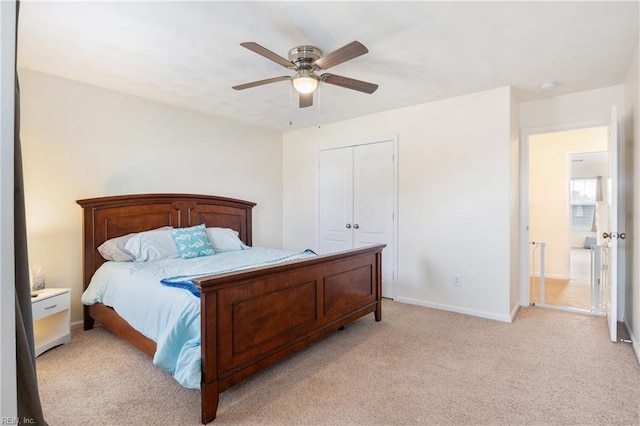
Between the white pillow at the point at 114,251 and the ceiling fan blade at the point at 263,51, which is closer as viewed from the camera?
the ceiling fan blade at the point at 263,51

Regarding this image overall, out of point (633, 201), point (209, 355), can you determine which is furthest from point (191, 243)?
point (633, 201)

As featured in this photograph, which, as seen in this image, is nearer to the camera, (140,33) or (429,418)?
(429,418)

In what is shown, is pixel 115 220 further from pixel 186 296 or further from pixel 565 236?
pixel 565 236

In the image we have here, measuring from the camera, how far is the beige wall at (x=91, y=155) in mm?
2904

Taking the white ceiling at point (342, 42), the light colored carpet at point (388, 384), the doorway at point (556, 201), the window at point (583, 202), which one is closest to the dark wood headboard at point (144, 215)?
the light colored carpet at point (388, 384)

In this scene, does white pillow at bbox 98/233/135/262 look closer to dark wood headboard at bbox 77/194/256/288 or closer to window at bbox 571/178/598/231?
dark wood headboard at bbox 77/194/256/288

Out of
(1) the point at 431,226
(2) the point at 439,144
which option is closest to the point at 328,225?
(1) the point at 431,226

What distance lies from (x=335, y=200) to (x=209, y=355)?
3.21m

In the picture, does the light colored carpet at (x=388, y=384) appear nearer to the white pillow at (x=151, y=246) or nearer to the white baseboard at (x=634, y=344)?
the white baseboard at (x=634, y=344)

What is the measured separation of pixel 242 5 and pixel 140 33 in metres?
0.85

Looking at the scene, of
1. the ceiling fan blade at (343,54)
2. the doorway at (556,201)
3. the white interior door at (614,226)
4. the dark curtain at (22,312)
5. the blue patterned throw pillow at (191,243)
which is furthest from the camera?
the doorway at (556,201)

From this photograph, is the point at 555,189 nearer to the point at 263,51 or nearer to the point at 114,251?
the point at 263,51

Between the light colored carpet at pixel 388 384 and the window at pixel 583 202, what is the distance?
17.7 ft

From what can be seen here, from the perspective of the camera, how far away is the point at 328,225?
4.82m
